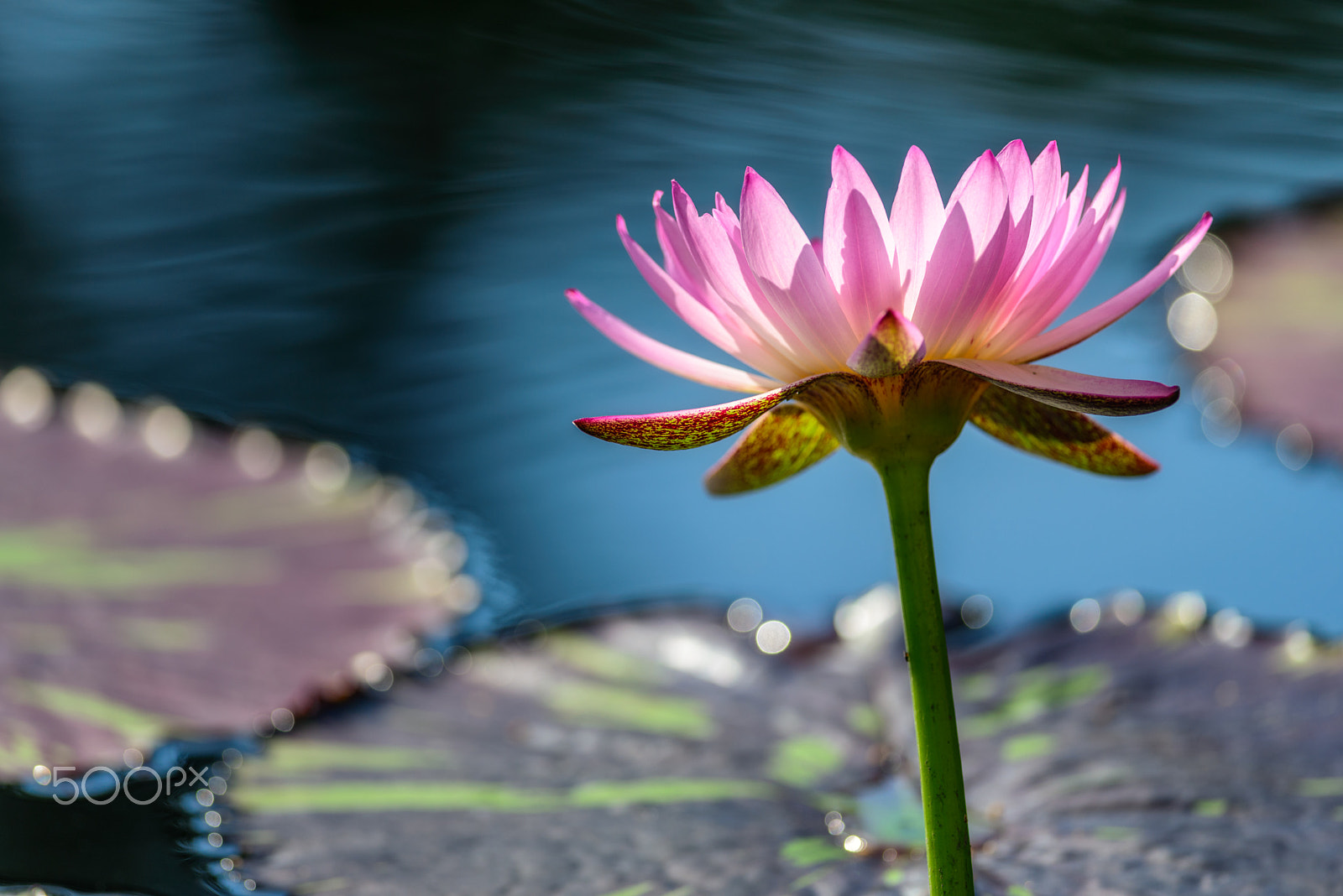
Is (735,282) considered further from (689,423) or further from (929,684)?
(929,684)

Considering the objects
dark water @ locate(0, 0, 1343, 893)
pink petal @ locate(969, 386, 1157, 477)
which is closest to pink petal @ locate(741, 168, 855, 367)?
pink petal @ locate(969, 386, 1157, 477)

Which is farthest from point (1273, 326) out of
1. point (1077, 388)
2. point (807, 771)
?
point (1077, 388)

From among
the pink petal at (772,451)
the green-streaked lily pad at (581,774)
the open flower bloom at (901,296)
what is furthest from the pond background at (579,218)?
the open flower bloom at (901,296)

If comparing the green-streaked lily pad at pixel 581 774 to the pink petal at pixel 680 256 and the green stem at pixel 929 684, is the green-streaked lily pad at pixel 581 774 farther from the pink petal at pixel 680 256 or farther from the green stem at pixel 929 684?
the pink petal at pixel 680 256

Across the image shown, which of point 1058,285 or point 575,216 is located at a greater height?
point 575,216

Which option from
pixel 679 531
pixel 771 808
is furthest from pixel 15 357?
pixel 771 808
